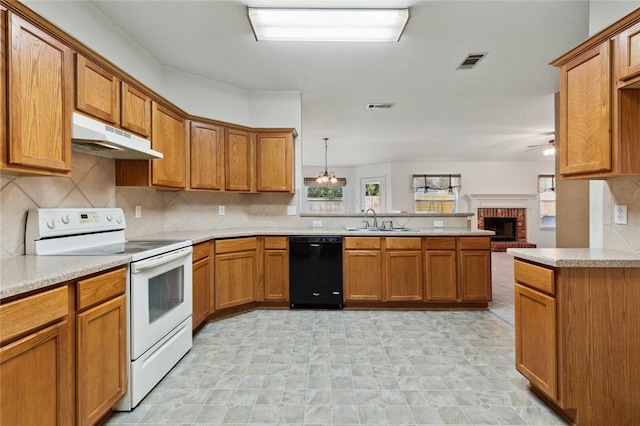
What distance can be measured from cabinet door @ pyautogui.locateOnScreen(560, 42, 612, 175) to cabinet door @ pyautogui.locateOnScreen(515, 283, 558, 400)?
0.79 m

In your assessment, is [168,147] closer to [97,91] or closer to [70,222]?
[97,91]

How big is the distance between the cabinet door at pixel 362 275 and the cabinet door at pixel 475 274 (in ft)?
2.96

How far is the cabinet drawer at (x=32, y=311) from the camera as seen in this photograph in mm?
1065

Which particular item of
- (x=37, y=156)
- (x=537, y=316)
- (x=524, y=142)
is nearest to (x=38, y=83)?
(x=37, y=156)

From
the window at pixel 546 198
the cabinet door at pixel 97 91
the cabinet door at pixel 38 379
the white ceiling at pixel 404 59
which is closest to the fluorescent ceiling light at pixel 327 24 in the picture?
the white ceiling at pixel 404 59

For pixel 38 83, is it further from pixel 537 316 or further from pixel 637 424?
pixel 637 424

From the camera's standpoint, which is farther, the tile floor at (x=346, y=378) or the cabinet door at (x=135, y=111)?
the cabinet door at (x=135, y=111)

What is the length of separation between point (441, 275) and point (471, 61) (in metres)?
2.23

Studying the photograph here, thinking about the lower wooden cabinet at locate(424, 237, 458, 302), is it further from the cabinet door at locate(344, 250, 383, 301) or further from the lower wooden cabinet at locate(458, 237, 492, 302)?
the cabinet door at locate(344, 250, 383, 301)

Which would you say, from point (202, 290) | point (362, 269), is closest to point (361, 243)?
point (362, 269)

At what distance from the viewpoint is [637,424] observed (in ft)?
4.96

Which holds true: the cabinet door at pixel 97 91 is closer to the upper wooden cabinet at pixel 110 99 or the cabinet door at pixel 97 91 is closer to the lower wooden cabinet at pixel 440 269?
the upper wooden cabinet at pixel 110 99

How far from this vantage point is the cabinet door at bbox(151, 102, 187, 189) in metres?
2.67

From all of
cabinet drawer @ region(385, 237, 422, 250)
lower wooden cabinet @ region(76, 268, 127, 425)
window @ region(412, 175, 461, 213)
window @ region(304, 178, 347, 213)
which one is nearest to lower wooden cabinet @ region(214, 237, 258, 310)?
lower wooden cabinet @ region(76, 268, 127, 425)
